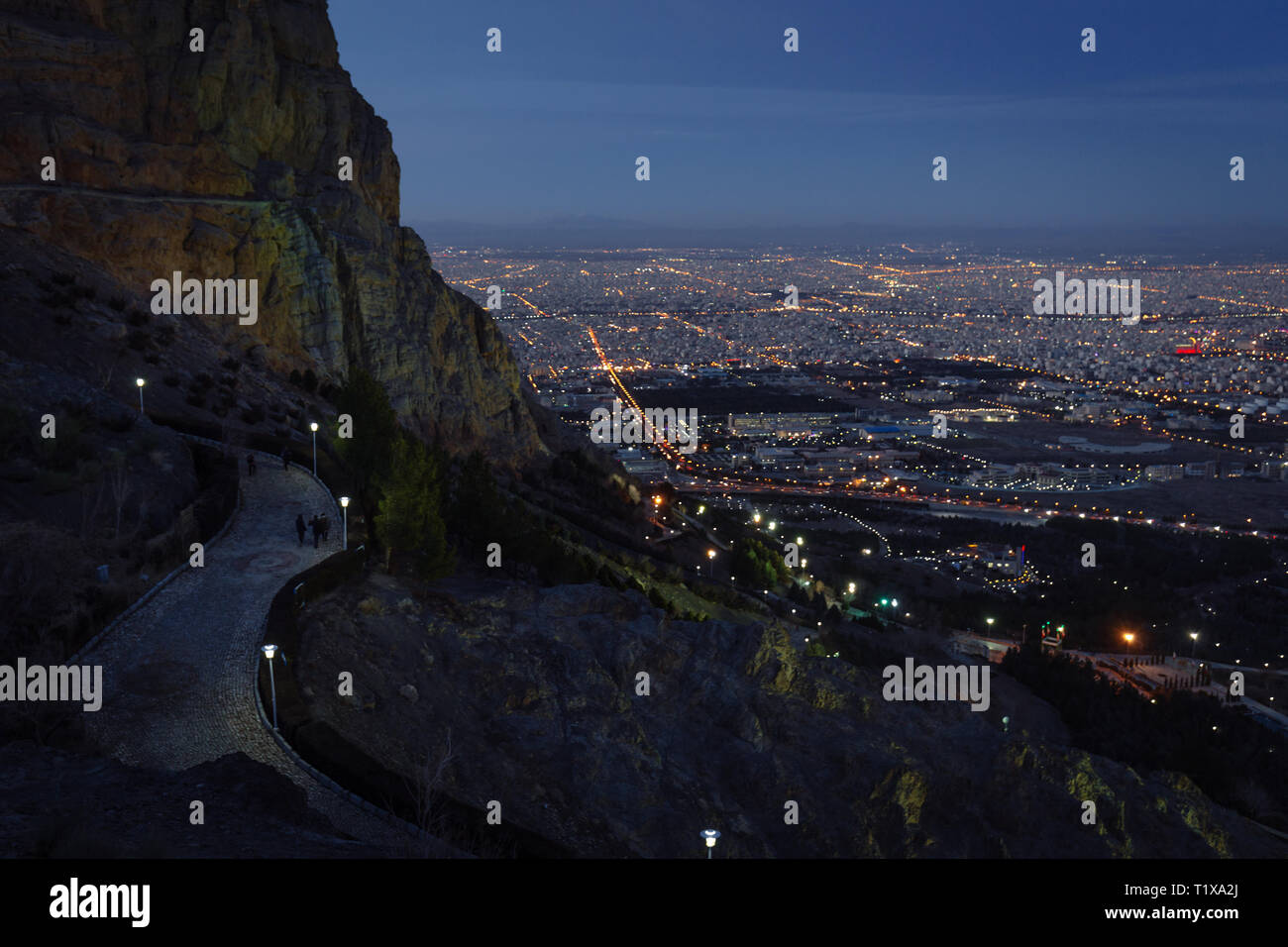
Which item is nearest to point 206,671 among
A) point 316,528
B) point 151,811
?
point 151,811

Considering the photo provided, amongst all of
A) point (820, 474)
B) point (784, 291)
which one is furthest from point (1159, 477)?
point (784, 291)

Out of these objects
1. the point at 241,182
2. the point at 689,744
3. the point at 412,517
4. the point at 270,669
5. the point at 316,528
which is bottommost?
the point at 689,744

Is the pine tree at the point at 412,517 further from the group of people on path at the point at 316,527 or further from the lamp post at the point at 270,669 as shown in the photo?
the lamp post at the point at 270,669

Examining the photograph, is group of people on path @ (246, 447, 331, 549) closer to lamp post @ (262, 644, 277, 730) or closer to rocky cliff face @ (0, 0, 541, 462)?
lamp post @ (262, 644, 277, 730)

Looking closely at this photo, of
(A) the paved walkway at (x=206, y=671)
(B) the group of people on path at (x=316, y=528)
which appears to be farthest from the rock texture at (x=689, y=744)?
(B) the group of people on path at (x=316, y=528)

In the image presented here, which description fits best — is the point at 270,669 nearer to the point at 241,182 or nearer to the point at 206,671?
the point at 206,671
